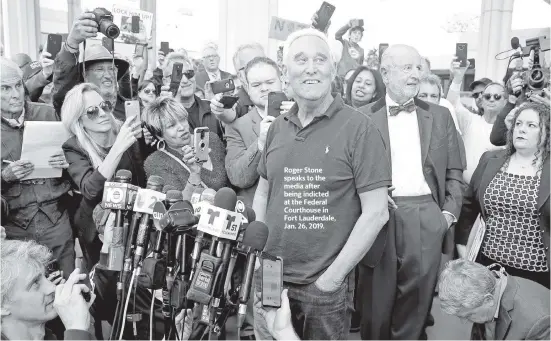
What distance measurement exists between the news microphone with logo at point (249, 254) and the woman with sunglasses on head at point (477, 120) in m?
2.73

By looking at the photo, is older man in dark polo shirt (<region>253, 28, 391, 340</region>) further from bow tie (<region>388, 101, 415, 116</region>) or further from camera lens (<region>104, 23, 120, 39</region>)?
camera lens (<region>104, 23, 120, 39</region>)

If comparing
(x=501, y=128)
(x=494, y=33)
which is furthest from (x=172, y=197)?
(x=494, y=33)

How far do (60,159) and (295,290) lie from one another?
60.1 inches

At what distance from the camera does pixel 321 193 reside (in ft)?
5.75

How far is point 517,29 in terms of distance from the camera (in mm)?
9047

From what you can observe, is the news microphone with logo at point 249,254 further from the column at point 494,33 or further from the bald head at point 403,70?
the column at point 494,33

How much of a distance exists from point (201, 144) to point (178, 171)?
0.74 feet

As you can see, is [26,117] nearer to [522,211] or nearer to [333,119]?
[333,119]

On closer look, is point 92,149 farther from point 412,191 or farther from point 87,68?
point 412,191

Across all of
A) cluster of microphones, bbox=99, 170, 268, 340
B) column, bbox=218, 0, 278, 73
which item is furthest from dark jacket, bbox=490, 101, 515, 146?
column, bbox=218, 0, 278, 73

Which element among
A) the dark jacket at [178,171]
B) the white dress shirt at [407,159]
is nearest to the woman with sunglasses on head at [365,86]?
the white dress shirt at [407,159]

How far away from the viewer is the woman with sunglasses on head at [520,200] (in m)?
2.57

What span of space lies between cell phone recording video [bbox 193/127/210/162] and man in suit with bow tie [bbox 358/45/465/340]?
0.91 m

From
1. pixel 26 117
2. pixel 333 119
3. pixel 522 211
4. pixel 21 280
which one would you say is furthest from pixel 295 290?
pixel 26 117
